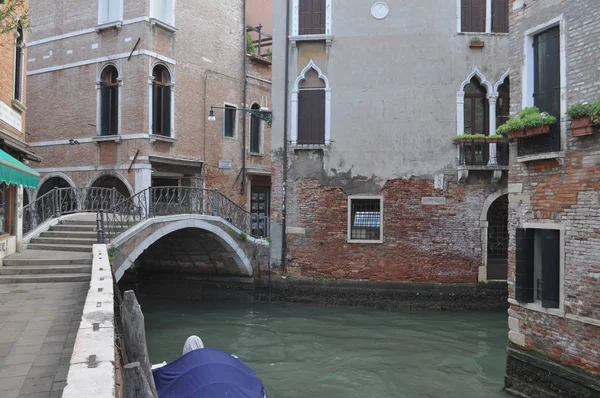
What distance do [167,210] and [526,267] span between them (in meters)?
7.82

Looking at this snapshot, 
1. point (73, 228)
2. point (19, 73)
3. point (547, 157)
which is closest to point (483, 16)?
point (547, 157)

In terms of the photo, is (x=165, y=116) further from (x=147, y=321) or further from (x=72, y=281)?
(x=72, y=281)

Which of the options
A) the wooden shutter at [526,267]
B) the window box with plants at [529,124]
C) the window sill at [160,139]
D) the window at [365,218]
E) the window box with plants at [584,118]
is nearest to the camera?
the window box with plants at [584,118]

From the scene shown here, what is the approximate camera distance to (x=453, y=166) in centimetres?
1225

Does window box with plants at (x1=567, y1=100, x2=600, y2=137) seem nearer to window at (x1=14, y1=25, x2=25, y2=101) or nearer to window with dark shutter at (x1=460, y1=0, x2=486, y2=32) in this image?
window with dark shutter at (x1=460, y1=0, x2=486, y2=32)

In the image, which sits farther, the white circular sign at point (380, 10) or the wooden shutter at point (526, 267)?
the white circular sign at point (380, 10)

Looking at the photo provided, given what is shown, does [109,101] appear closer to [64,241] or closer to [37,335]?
[64,241]

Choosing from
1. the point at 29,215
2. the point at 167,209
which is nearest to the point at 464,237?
the point at 167,209

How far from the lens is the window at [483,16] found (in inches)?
486

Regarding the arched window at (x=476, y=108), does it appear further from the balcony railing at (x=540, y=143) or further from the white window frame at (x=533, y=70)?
the balcony railing at (x=540, y=143)

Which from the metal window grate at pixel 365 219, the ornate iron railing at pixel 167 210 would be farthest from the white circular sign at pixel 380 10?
the ornate iron railing at pixel 167 210

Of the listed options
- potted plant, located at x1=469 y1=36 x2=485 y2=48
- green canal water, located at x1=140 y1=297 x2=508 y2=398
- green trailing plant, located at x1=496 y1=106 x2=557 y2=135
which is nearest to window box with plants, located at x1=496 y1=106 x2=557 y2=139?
green trailing plant, located at x1=496 y1=106 x2=557 y2=135

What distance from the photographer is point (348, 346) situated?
9.70 m

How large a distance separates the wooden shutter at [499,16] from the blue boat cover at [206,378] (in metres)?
9.71
